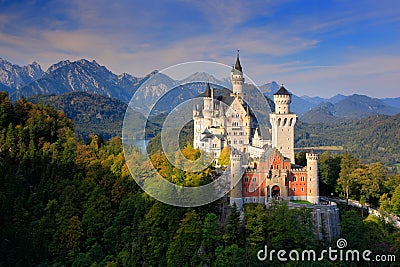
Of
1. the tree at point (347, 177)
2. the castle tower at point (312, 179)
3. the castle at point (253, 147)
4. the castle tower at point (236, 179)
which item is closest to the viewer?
the castle tower at point (236, 179)

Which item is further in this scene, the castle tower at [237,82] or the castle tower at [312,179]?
the castle tower at [237,82]

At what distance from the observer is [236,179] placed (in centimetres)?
3488

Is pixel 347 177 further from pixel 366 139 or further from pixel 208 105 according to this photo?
pixel 366 139

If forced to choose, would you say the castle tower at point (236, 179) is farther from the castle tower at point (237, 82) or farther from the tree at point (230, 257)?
the castle tower at point (237, 82)

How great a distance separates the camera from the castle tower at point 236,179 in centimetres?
3450

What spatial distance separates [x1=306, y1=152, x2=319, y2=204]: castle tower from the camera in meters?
36.3

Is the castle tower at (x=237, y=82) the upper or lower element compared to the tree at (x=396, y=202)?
upper

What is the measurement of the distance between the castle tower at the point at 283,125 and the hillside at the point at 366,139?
9955cm

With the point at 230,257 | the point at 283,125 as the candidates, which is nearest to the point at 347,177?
the point at 283,125

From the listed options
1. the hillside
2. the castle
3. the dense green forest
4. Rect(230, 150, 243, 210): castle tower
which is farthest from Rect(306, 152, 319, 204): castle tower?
the hillside

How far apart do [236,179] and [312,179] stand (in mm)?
6695

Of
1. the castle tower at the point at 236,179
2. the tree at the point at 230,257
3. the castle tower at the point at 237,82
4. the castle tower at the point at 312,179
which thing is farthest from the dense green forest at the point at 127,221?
the castle tower at the point at 237,82

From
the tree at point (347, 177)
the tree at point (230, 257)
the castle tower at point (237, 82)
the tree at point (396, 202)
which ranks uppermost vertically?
the castle tower at point (237, 82)

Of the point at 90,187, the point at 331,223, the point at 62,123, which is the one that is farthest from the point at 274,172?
the point at 62,123
